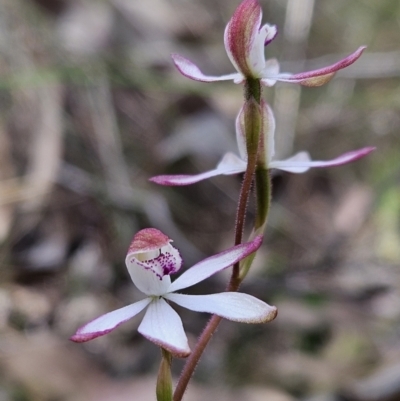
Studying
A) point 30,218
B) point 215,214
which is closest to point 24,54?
point 30,218

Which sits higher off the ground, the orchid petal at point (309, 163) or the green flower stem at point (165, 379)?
the orchid petal at point (309, 163)

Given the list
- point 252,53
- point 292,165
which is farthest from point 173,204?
point 252,53

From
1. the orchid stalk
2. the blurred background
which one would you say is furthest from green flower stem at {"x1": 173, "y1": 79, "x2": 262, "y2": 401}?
the blurred background

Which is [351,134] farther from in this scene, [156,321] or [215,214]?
[156,321]

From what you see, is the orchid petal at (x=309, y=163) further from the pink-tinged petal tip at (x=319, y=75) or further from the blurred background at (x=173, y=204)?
the blurred background at (x=173, y=204)

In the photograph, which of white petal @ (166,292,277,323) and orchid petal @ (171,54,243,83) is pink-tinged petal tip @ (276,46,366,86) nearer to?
orchid petal @ (171,54,243,83)

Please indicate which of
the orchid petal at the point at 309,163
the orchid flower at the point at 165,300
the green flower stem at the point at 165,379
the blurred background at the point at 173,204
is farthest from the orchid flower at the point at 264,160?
the blurred background at the point at 173,204
